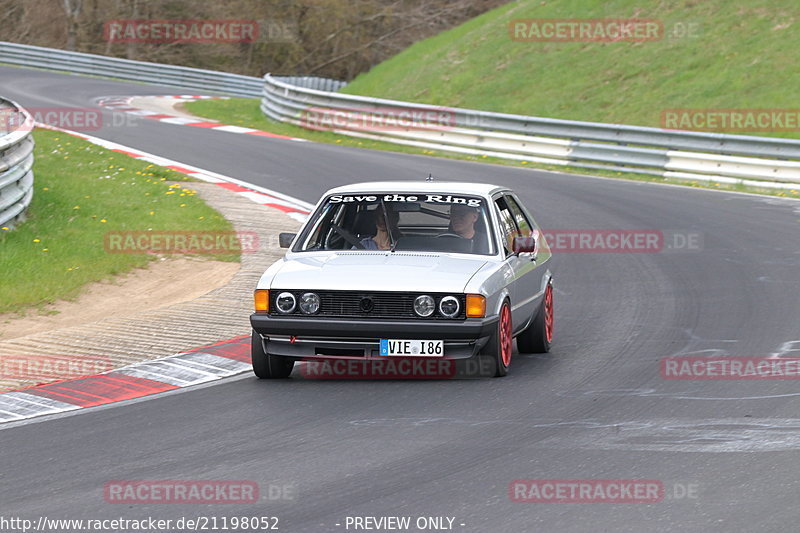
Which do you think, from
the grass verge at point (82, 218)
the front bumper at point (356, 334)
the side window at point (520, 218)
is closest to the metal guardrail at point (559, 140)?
the grass verge at point (82, 218)

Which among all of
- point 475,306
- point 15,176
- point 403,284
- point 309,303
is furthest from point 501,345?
point 15,176

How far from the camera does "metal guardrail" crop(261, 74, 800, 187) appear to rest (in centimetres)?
2177

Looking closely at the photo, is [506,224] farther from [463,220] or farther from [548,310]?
[548,310]

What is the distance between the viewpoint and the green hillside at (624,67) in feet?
90.0

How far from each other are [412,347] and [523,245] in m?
1.51

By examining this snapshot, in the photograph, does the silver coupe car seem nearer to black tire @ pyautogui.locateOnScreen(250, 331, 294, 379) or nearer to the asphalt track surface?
black tire @ pyautogui.locateOnScreen(250, 331, 294, 379)

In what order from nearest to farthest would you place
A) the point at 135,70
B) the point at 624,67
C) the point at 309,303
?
the point at 309,303
the point at 624,67
the point at 135,70

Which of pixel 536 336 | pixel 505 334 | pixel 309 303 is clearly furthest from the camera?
pixel 536 336

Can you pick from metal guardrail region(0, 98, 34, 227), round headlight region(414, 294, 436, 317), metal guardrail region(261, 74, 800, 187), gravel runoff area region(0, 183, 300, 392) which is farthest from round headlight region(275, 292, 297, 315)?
metal guardrail region(261, 74, 800, 187)

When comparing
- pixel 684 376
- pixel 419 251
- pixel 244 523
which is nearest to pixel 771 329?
pixel 684 376

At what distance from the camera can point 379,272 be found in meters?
8.67

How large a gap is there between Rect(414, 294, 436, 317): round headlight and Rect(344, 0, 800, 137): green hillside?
18113 millimetres

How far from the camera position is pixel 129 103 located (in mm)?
33844

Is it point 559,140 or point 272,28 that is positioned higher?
point 272,28
